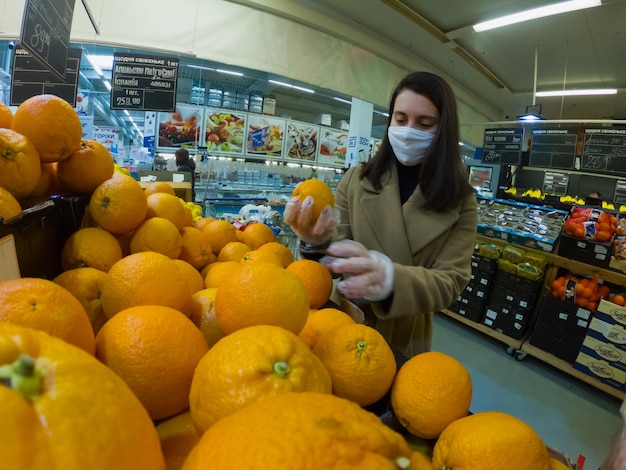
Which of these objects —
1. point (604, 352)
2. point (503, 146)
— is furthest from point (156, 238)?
point (503, 146)

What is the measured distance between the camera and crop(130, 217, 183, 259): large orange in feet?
3.22

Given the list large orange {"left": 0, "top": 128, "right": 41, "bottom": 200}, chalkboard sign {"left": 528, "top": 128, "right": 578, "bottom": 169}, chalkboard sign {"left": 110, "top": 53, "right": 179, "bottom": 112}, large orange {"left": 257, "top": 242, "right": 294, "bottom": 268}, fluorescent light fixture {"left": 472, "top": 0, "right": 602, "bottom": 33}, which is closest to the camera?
large orange {"left": 0, "top": 128, "right": 41, "bottom": 200}

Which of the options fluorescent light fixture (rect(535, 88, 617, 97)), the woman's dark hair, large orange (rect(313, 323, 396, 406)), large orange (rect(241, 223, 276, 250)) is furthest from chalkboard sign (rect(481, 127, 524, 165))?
large orange (rect(313, 323, 396, 406))

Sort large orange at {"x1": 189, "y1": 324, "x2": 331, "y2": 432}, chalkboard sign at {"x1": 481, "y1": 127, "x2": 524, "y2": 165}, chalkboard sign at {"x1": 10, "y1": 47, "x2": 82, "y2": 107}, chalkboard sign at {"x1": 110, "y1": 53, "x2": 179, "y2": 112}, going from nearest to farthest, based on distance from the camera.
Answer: large orange at {"x1": 189, "y1": 324, "x2": 331, "y2": 432}
chalkboard sign at {"x1": 10, "y1": 47, "x2": 82, "y2": 107}
chalkboard sign at {"x1": 110, "y1": 53, "x2": 179, "y2": 112}
chalkboard sign at {"x1": 481, "y1": 127, "x2": 524, "y2": 165}

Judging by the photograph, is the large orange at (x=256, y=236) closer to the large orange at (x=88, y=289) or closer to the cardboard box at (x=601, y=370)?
the large orange at (x=88, y=289)

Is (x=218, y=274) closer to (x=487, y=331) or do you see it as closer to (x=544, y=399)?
(x=544, y=399)

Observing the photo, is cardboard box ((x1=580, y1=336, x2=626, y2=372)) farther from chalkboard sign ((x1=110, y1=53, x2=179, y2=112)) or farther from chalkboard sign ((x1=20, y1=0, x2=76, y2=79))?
chalkboard sign ((x1=110, y1=53, x2=179, y2=112))

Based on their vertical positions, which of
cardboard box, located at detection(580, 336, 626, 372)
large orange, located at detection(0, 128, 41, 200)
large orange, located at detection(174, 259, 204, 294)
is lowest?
cardboard box, located at detection(580, 336, 626, 372)

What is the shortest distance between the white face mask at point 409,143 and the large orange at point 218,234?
0.77 m

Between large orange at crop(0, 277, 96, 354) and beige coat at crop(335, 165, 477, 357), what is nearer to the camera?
large orange at crop(0, 277, 96, 354)

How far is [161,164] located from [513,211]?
18.1ft

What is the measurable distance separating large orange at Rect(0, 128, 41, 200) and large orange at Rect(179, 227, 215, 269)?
1.49 feet

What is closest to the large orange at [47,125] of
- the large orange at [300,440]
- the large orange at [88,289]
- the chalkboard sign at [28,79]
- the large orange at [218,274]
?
the large orange at [88,289]

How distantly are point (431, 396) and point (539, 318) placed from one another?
3.64 metres
